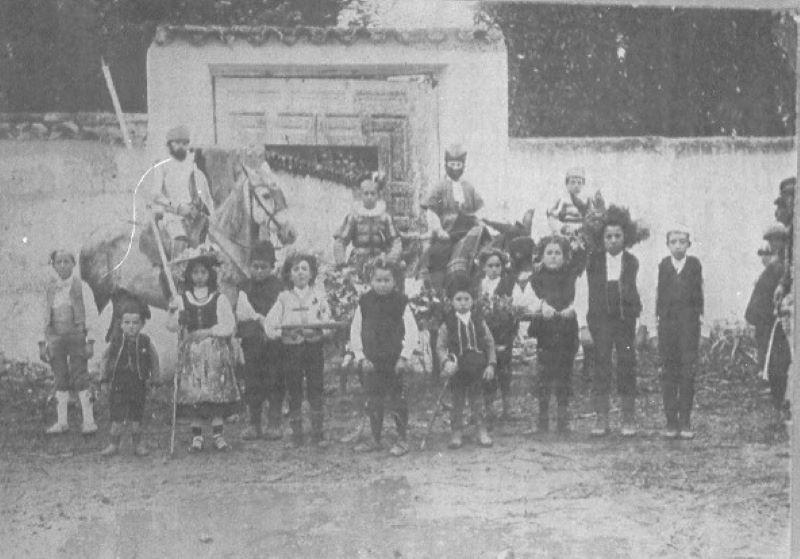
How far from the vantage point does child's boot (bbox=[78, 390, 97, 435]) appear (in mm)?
4570

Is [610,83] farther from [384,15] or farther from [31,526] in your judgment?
[31,526]

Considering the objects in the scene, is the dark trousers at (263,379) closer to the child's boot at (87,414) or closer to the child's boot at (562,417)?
the child's boot at (87,414)

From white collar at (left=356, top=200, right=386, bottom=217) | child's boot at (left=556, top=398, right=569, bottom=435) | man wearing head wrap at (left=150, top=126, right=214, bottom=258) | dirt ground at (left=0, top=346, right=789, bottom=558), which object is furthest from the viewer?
child's boot at (left=556, top=398, right=569, bottom=435)

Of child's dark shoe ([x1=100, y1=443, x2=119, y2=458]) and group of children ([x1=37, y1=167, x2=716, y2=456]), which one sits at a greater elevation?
group of children ([x1=37, y1=167, x2=716, y2=456])

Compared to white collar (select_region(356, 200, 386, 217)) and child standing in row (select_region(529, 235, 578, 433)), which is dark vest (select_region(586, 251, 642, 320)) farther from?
white collar (select_region(356, 200, 386, 217))

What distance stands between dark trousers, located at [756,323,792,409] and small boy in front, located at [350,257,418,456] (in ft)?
6.07

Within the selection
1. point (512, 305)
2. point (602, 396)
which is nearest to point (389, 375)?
point (512, 305)

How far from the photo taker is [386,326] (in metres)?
4.68

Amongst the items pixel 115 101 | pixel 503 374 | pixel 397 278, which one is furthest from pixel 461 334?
pixel 115 101

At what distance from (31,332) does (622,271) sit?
2.91 m

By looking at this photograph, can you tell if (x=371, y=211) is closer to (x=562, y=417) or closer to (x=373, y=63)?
(x=373, y=63)

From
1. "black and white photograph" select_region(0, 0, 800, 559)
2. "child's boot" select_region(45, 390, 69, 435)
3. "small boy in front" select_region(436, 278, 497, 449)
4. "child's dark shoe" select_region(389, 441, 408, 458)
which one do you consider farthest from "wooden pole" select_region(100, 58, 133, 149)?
"child's dark shoe" select_region(389, 441, 408, 458)

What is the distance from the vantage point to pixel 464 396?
4727 mm

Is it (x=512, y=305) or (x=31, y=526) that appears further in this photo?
(x=512, y=305)
